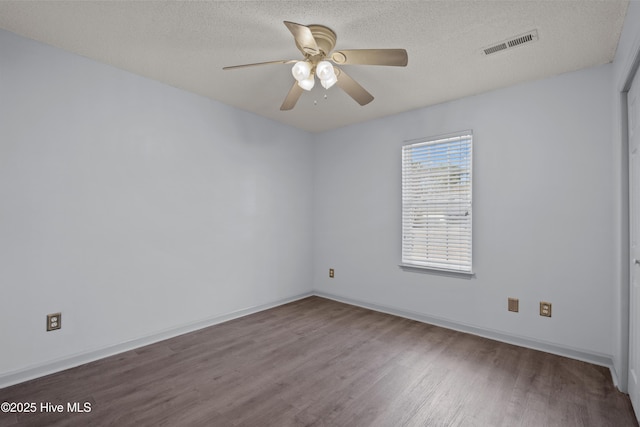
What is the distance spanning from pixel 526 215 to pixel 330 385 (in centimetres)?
236

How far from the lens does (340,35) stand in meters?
2.20

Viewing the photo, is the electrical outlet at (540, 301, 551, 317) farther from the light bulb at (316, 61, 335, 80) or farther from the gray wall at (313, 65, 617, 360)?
the light bulb at (316, 61, 335, 80)

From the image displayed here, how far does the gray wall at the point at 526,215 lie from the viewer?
8.52 ft

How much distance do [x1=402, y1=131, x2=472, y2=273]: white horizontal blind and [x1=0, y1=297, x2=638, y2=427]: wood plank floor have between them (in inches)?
34.2

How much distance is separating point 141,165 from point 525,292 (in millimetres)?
3844

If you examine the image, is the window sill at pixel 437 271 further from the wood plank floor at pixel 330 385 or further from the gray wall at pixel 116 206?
the gray wall at pixel 116 206

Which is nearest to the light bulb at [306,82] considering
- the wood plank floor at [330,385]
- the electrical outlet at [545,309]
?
the wood plank floor at [330,385]

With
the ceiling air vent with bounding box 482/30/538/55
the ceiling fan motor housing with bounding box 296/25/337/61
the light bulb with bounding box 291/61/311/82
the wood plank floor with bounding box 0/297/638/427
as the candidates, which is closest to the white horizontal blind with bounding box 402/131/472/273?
the wood plank floor with bounding box 0/297/638/427

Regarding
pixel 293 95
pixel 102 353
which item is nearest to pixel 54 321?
pixel 102 353

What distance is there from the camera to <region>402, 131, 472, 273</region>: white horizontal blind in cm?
331

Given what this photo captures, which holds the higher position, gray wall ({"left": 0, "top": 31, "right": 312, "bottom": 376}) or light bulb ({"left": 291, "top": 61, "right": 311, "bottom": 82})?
light bulb ({"left": 291, "top": 61, "right": 311, "bottom": 82})

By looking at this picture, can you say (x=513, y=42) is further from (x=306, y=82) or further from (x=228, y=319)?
(x=228, y=319)

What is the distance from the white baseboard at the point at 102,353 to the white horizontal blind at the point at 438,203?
7.35 ft

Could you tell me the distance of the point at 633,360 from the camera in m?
1.98
